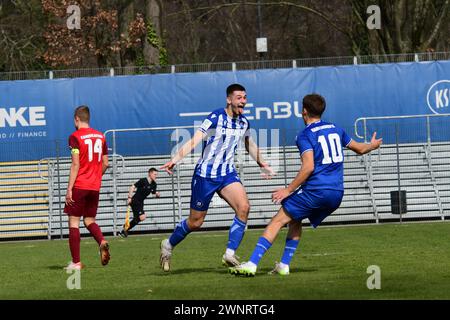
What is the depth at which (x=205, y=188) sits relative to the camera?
13430 mm

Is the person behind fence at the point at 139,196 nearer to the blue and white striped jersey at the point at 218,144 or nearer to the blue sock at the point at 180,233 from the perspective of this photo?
the blue sock at the point at 180,233

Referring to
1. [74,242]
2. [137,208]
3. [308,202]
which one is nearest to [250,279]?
[308,202]

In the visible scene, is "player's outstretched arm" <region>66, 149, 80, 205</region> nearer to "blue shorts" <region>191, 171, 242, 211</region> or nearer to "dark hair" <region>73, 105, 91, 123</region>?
"dark hair" <region>73, 105, 91, 123</region>

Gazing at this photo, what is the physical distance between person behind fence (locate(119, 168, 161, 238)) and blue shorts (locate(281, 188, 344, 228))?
1519cm

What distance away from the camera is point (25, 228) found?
2884 cm

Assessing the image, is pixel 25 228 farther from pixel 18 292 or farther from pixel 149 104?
pixel 18 292

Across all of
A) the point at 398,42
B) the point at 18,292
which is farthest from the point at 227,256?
the point at 398,42

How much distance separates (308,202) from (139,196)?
50.9 feet

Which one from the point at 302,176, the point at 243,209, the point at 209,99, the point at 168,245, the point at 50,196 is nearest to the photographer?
the point at 302,176

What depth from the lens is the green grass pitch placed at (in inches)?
420

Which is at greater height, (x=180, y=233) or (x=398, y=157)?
(x=398, y=157)

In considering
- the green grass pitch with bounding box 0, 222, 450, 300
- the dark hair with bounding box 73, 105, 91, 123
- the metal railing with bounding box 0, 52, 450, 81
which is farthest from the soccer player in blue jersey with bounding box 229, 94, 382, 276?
the metal railing with bounding box 0, 52, 450, 81

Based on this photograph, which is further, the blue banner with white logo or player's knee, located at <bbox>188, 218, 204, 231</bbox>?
the blue banner with white logo

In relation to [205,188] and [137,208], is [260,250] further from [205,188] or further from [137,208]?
[137,208]
